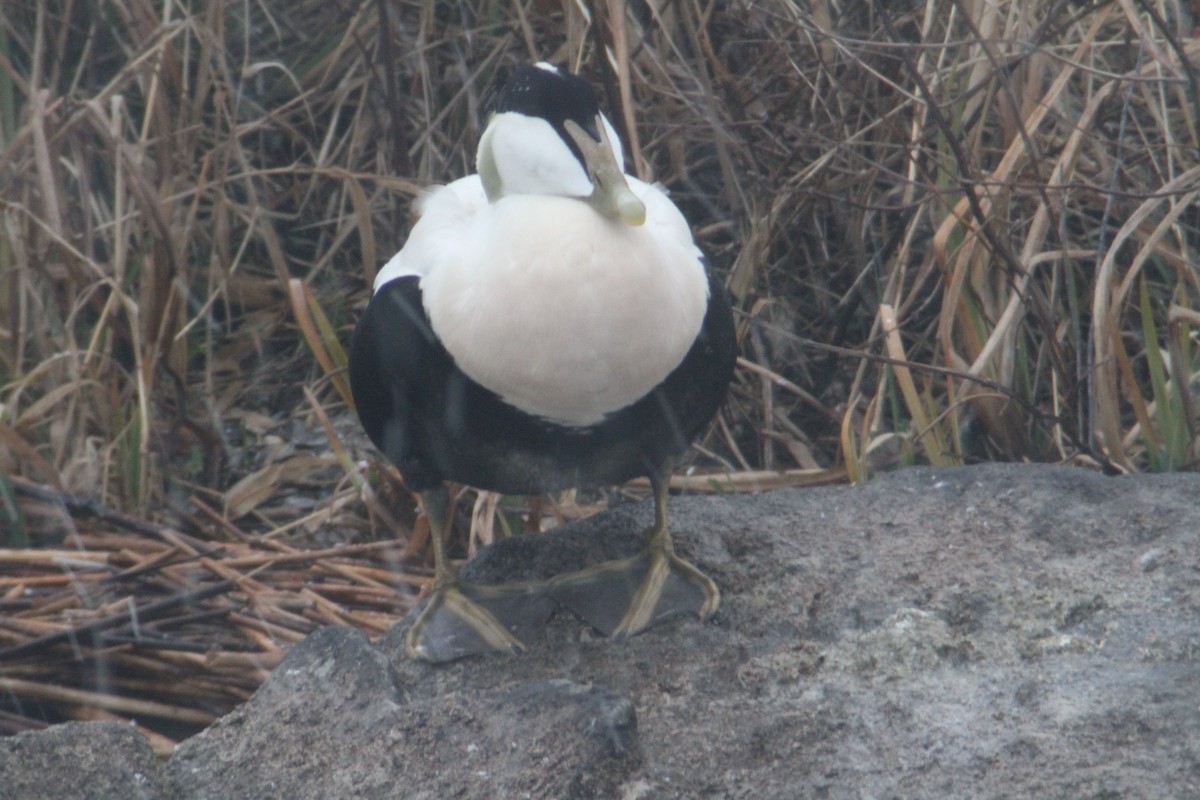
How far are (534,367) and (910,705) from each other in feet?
2.14

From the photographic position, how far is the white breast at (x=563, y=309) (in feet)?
6.07

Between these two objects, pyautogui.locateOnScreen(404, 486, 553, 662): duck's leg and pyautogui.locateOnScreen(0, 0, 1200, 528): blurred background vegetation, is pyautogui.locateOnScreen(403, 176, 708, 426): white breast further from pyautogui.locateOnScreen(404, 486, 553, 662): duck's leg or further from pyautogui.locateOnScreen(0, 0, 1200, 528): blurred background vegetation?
pyautogui.locateOnScreen(0, 0, 1200, 528): blurred background vegetation

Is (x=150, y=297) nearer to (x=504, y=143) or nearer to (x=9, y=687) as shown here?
(x=9, y=687)

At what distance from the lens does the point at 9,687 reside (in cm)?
267

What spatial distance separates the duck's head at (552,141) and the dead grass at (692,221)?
0.94 meters

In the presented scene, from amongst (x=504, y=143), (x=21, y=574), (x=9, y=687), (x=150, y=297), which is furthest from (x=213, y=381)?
(x=504, y=143)

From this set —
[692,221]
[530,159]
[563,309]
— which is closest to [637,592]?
[563,309]

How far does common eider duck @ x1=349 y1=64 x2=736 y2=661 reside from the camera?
1.86 meters

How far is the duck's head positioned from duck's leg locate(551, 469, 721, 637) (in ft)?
1.68

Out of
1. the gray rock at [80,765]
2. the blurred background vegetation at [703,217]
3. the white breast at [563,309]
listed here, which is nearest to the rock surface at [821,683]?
the gray rock at [80,765]

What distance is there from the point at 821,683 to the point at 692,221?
2062mm

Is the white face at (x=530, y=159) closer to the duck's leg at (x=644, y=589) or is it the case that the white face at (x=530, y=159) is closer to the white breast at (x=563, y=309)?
the white breast at (x=563, y=309)

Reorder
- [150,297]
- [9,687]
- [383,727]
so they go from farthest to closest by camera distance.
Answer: [150,297] → [9,687] → [383,727]

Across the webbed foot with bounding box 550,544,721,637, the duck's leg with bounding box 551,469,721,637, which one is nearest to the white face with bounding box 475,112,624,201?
the duck's leg with bounding box 551,469,721,637
